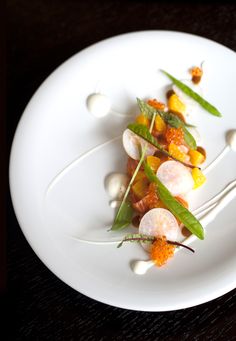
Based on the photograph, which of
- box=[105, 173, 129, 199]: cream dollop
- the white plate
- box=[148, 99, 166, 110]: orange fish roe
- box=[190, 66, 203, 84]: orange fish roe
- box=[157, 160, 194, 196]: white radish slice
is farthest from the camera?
box=[190, 66, 203, 84]: orange fish roe

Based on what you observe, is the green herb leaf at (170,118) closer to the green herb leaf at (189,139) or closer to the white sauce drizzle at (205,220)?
the green herb leaf at (189,139)

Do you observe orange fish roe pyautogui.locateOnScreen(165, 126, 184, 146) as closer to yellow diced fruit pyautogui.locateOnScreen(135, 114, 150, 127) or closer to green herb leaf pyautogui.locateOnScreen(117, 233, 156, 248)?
yellow diced fruit pyautogui.locateOnScreen(135, 114, 150, 127)

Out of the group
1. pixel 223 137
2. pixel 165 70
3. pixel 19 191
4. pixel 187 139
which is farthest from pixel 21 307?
pixel 165 70

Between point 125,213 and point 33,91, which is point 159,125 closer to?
point 125,213

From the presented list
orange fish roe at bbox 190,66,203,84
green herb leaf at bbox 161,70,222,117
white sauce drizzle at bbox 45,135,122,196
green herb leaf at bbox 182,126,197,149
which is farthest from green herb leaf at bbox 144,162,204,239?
orange fish roe at bbox 190,66,203,84

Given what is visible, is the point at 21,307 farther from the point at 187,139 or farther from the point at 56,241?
the point at 187,139

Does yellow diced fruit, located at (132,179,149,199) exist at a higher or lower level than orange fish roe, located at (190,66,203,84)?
lower
